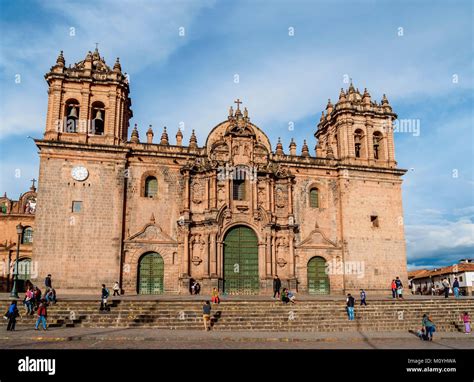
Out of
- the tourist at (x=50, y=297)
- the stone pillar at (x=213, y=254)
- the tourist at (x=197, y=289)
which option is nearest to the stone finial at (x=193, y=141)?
the stone pillar at (x=213, y=254)

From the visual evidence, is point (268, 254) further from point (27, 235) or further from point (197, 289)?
point (27, 235)

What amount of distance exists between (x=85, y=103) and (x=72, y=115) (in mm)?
1148

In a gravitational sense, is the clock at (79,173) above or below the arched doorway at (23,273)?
above

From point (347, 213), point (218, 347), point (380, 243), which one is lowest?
point (218, 347)

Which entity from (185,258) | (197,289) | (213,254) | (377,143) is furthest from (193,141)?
(377,143)

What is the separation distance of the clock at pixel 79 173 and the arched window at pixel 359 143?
18995 mm

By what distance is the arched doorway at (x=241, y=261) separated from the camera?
26625 mm

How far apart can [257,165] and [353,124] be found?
8303mm

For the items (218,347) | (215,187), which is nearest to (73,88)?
(215,187)

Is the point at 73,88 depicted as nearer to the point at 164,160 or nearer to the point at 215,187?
the point at 164,160

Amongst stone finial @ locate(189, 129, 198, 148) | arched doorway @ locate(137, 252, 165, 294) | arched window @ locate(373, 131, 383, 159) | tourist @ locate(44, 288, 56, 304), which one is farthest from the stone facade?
arched window @ locate(373, 131, 383, 159)

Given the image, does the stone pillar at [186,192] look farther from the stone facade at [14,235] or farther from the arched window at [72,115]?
the stone facade at [14,235]

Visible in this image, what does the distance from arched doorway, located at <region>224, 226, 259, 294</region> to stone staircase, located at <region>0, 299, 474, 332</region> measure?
6745 millimetres

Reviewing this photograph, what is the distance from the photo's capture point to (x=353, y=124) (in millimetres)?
31281
